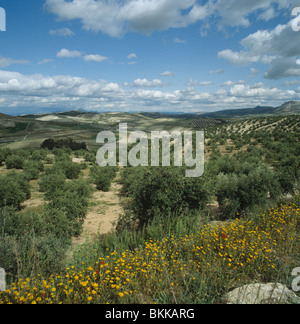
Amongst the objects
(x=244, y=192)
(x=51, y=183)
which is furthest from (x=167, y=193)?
(x=51, y=183)

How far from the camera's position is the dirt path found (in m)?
9.02

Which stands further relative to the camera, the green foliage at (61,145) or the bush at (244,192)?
the green foliage at (61,145)

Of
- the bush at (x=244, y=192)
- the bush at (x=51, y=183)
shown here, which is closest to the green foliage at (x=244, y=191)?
the bush at (x=244, y=192)

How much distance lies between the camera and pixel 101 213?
12.0m

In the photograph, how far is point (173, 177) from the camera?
880 centimetres

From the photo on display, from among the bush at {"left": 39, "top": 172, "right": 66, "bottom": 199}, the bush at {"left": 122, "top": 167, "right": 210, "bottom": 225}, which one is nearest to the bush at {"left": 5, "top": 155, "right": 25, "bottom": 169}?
the bush at {"left": 39, "top": 172, "right": 66, "bottom": 199}

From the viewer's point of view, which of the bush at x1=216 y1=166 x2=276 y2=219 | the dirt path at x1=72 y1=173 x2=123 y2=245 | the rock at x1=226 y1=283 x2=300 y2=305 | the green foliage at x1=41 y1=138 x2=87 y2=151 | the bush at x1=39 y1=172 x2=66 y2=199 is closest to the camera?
the rock at x1=226 y1=283 x2=300 y2=305

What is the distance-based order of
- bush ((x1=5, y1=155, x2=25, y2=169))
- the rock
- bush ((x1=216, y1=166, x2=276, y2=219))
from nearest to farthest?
the rock, bush ((x1=216, y1=166, x2=276, y2=219)), bush ((x1=5, y1=155, x2=25, y2=169))

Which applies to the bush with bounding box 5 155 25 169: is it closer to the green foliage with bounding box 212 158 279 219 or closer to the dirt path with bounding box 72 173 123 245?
the dirt path with bounding box 72 173 123 245

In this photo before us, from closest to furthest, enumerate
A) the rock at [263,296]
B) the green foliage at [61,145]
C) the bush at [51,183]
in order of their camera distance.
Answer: the rock at [263,296] < the bush at [51,183] < the green foliage at [61,145]

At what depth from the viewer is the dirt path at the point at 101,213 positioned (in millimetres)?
9025

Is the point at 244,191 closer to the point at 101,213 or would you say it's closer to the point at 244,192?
the point at 244,192

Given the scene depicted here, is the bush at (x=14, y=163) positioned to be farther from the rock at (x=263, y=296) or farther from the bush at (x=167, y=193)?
the rock at (x=263, y=296)
